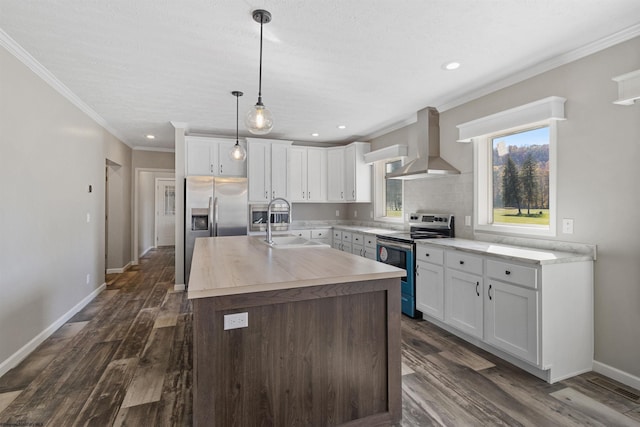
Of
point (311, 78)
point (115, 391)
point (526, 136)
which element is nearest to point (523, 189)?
point (526, 136)

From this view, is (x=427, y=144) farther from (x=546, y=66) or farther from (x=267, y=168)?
(x=267, y=168)

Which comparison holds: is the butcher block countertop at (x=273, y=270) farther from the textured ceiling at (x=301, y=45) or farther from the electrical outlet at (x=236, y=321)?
the textured ceiling at (x=301, y=45)

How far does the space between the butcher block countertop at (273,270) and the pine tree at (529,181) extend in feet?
6.37

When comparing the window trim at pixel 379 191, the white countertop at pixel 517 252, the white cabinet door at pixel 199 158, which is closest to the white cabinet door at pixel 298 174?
the window trim at pixel 379 191

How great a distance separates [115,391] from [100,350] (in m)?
0.82

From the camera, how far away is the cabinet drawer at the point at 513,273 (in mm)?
2303

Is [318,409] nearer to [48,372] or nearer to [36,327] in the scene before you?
[48,372]

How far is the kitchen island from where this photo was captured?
4.90 feet

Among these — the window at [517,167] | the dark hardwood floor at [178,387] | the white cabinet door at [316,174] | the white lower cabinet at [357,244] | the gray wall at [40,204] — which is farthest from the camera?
the white cabinet door at [316,174]

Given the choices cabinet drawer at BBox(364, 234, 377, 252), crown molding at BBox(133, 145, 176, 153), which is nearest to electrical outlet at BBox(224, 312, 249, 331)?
cabinet drawer at BBox(364, 234, 377, 252)

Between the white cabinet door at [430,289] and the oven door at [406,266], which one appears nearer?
the white cabinet door at [430,289]

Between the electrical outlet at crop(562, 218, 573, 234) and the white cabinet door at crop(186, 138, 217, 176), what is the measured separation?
4445 mm

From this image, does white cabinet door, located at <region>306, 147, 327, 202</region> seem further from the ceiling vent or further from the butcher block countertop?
the ceiling vent

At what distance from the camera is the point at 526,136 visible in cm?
307
